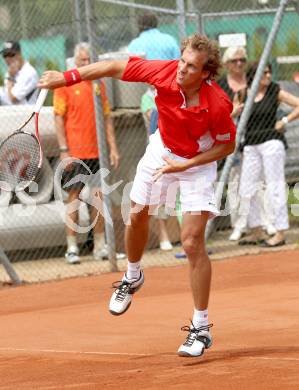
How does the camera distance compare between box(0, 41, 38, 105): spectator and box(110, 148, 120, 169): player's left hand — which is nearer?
box(110, 148, 120, 169): player's left hand

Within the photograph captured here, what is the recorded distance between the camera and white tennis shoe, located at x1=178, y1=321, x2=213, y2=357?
25.1 ft

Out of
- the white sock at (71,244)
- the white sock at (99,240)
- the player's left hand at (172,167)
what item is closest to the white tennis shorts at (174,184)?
the player's left hand at (172,167)

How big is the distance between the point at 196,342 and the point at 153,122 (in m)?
4.95

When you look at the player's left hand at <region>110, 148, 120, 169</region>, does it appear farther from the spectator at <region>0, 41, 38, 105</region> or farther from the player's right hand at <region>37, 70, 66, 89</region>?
the player's right hand at <region>37, 70, 66, 89</region>

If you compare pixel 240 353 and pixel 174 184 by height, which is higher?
pixel 174 184

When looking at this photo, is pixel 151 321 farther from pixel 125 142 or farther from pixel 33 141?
pixel 125 142

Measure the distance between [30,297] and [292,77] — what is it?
19.2 feet

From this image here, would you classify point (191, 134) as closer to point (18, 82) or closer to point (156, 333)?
point (156, 333)

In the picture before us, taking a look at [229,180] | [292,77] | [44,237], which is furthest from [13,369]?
[292,77]

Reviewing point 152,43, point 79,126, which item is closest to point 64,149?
point 79,126

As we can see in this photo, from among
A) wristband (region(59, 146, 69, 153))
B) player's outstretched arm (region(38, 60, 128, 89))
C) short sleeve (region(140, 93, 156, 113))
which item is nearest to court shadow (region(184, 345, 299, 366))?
player's outstretched arm (region(38, 60, 128, 89))

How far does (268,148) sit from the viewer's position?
43.1ft

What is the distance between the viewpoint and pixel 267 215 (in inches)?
525

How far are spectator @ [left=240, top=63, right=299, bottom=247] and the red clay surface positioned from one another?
680mm
